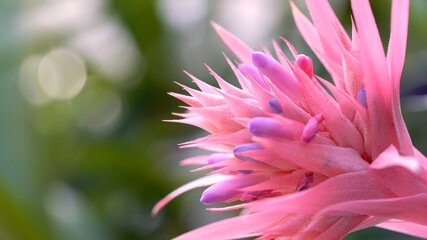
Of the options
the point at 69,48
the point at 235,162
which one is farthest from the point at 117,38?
the point at 235,162

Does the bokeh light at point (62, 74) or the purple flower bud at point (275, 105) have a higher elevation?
the bokeh light at point (62, 74)

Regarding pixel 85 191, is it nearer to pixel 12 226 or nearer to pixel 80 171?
pixel 80 171

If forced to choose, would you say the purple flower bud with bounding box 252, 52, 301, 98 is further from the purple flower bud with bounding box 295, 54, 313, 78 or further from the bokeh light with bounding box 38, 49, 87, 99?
the bokeh light with bounding box 38, 49, 87, 99

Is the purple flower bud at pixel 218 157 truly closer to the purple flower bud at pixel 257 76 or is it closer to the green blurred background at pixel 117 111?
the purple flower bud at pixel 257 76

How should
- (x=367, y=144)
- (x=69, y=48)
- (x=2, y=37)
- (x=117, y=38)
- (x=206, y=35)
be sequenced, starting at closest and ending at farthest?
1. (x=367, y=144)
2. (x=2, y=37)
3. (x=206, y=35)
4. (x=69, y=48)
5. (x=117, y=38)

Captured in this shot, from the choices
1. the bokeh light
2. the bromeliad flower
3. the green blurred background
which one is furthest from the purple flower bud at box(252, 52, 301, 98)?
the bokeh light

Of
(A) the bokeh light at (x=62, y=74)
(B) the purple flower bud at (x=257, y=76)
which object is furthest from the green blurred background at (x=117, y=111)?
(B) the purple flower bud at (x=257, y=76)

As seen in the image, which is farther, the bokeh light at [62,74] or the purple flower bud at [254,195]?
the bokeh light at [62,74]
